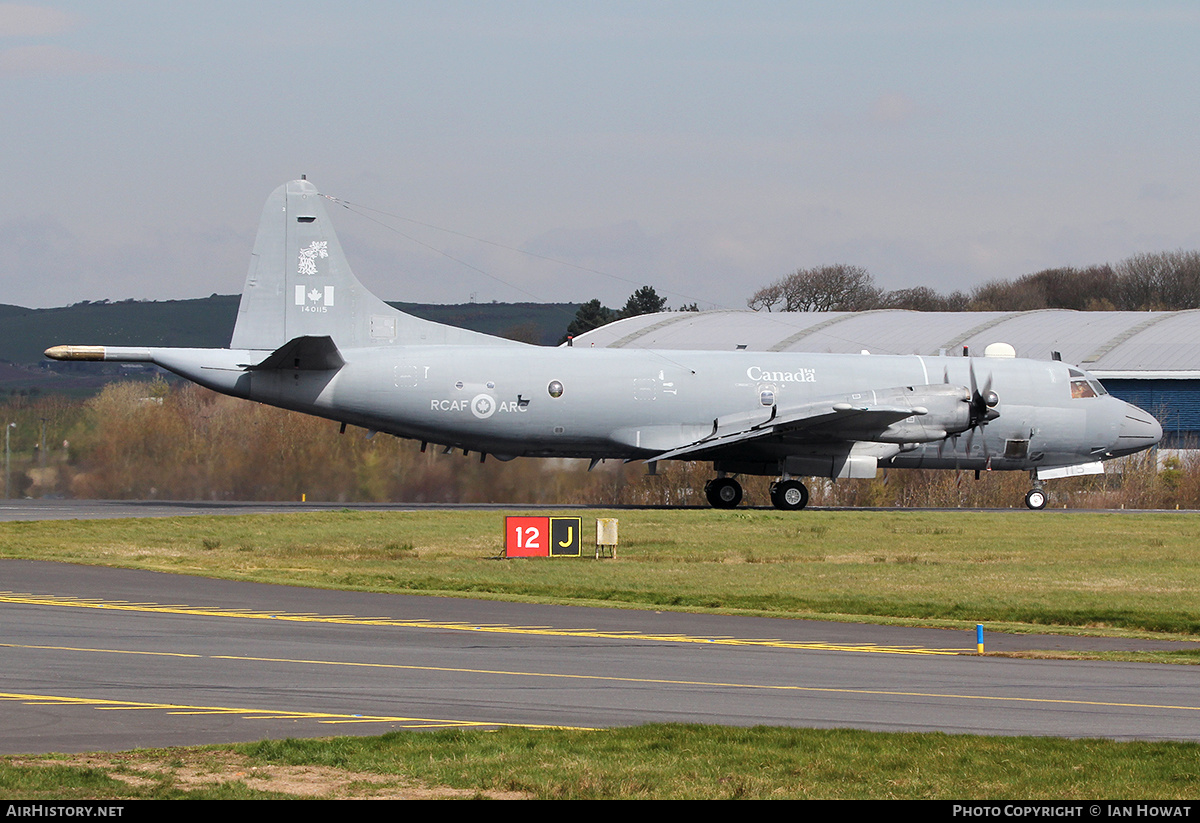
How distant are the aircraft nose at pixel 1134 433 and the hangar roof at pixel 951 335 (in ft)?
65.8

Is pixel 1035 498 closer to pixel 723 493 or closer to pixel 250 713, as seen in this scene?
pixel 723 493

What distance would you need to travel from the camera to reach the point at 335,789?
9.58 meters

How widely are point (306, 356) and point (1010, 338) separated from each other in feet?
150

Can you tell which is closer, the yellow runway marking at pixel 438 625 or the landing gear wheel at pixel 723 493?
the yellow runway marking at pixel 438 625


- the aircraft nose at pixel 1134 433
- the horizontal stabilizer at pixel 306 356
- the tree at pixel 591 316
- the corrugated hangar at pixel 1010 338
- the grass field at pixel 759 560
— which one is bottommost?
the grass field at pixel 759 560

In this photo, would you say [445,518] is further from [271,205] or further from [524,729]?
[524,729]

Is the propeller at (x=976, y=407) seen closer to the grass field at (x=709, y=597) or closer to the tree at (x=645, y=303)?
the grass field at (x=709, y=597)

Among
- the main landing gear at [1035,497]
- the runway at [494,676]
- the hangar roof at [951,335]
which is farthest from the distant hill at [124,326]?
the runway at [494,676]

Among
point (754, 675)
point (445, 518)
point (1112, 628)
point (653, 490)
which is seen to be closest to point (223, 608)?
point (754, 675)

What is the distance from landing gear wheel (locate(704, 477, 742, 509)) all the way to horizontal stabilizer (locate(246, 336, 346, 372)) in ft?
39.4

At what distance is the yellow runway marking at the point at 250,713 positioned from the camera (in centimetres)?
1219

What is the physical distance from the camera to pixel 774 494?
42.5 m

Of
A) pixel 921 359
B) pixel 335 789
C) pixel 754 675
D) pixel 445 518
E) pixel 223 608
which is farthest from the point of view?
pixel 921 359

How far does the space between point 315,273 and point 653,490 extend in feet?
49.8
